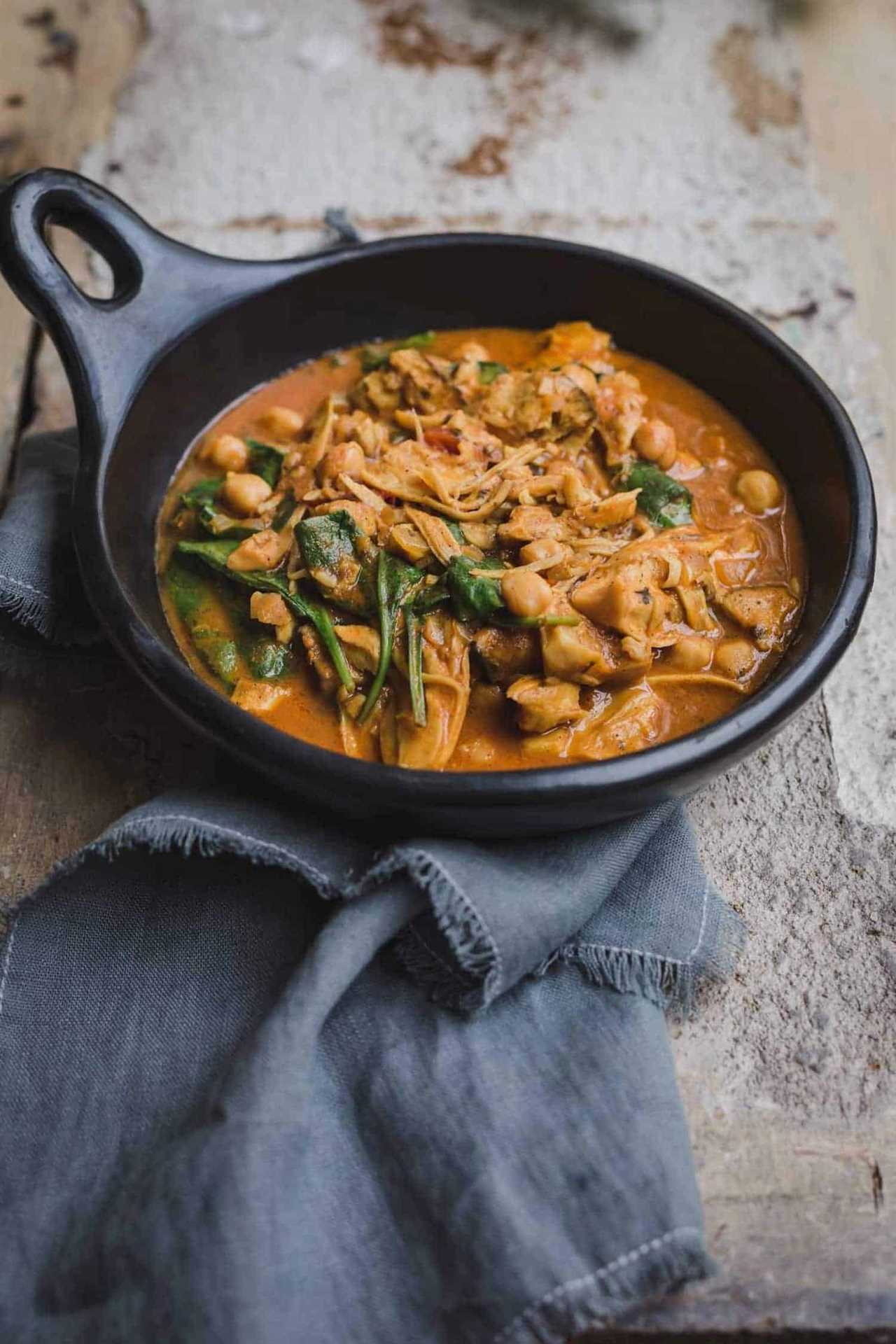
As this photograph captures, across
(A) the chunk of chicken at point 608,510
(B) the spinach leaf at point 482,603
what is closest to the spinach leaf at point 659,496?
(A) the chunk of chicken at point 608,510

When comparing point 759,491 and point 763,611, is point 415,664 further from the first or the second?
point 759,491

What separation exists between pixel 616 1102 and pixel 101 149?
4.51m

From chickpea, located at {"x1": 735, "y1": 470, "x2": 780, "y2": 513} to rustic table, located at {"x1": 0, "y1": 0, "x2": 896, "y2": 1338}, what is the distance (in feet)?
1.74

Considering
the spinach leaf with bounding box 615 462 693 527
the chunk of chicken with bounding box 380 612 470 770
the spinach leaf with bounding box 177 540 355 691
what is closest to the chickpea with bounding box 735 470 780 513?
the spinach leaf with bounding box 615 462 693 527

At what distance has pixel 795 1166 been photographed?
111 inches

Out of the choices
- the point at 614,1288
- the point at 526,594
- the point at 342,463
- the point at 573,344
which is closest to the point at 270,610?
the point at 342,463

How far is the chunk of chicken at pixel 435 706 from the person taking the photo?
9.95 ft

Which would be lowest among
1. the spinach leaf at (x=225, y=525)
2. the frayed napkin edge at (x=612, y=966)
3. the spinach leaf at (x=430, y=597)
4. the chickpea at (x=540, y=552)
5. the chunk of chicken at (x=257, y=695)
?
the frayed napkin edge at (x=612, y=966)

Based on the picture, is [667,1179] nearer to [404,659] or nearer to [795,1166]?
[795,1166]

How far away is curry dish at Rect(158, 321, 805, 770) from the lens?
10.2 feet

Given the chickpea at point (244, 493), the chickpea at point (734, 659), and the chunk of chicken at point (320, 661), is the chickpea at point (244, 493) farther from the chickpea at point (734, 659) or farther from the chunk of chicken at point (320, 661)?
the chickpea at point (734, 659)

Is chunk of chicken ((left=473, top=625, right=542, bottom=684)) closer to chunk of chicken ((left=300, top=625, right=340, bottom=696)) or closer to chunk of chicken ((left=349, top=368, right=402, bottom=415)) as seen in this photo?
chunk of chicken ((left=300, top=625, right=340, bottom=696))

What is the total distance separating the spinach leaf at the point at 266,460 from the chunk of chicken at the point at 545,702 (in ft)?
3.62

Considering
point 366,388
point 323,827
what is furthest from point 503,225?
point 323,827
